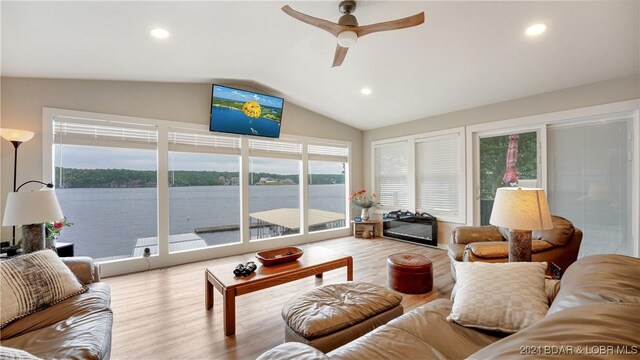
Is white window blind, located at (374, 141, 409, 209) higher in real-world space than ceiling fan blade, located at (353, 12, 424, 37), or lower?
lower

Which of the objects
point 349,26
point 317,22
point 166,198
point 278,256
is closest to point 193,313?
point 278,256

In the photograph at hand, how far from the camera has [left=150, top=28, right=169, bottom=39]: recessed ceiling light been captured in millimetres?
2465

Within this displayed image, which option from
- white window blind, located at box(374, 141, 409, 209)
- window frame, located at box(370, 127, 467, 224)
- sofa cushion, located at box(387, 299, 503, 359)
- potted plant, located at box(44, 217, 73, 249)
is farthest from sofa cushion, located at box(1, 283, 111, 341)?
white window blind, located at box(374, 141, 409, 209)

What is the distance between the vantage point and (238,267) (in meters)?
2.35

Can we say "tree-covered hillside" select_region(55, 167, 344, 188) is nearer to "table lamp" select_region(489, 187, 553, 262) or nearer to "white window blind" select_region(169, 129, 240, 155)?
"white window blind" select_region(169, 129, 240, 155)

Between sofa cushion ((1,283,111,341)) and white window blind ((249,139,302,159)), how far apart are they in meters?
3.07

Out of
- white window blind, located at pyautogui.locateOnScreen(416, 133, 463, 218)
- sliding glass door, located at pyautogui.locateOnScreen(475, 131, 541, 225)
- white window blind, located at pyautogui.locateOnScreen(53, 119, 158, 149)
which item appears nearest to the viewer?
white window blind, located at pyautogui.locateOnScreen(53, 119, 158, 149)

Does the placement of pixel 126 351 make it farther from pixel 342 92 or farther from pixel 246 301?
pixel 342 92

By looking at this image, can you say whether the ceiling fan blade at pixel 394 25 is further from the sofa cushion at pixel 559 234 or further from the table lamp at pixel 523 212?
the sofa cushion at pixel 559 234

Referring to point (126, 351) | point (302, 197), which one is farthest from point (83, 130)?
point (302, 197)

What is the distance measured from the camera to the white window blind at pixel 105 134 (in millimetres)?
3229

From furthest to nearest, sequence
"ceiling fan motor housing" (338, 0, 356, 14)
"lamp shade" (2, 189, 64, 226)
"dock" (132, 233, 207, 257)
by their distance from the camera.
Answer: "dock" (132, 233, 207, 257), "ceiling fan motor housing" (338, 0, 356, 14), "lamp shade" (2, 189, 64, 226)

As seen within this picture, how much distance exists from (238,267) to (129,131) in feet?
8.97

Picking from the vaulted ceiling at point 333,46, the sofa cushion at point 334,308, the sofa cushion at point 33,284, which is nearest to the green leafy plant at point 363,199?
the vaulted ceiling at point 333,46
